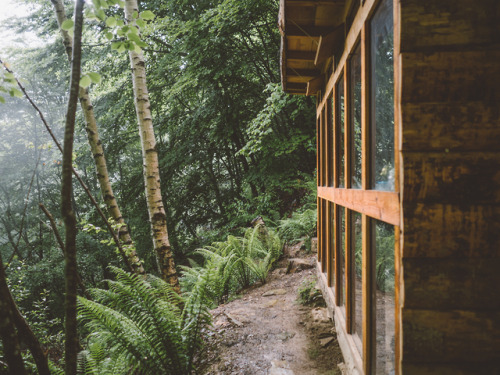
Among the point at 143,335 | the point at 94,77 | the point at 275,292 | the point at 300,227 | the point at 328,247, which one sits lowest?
the point at 275,292

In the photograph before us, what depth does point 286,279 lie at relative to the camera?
4.99 metres

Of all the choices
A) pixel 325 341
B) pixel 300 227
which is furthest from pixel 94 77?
pixel 300 227

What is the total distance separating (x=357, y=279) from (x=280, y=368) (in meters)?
1.31

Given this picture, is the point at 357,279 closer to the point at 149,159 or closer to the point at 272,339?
the point at 272,339

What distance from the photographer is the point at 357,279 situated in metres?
2.00

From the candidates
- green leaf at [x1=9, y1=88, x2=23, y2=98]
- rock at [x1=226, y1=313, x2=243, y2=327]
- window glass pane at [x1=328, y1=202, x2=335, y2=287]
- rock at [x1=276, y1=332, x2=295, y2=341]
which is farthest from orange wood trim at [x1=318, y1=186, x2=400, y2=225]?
rock at [x1=226, y1=313, x2=243, y2=327]

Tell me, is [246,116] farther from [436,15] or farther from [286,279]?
[436,15]

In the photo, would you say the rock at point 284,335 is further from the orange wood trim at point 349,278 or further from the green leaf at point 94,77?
the green leaf at point 94,77

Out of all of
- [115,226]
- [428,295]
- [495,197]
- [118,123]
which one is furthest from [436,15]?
[118,123]

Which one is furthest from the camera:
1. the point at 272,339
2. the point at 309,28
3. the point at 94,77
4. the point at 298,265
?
the point at 298,265

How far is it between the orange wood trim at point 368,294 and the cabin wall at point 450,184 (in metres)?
0.56

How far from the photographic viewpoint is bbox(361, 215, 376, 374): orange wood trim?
1576 mm

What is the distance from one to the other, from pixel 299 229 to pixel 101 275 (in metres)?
10.8

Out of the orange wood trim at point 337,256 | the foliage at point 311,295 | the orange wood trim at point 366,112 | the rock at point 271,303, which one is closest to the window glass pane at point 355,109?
the orange wood trim at point 366,112
